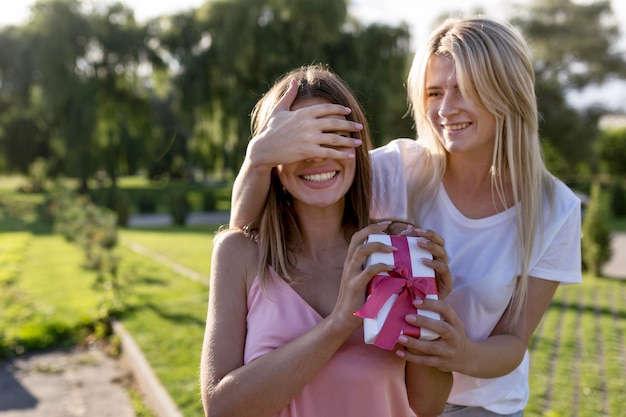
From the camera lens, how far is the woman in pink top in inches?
53.9

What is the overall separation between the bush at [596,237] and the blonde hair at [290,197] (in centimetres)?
1042

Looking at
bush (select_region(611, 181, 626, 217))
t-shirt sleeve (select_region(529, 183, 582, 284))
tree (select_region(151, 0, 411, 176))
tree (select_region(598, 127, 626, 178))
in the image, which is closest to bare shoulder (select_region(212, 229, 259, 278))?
t-shirt sleeve (select_region(529, 183, 582, 284))

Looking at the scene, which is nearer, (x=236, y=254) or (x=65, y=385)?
(x=236, y=254)

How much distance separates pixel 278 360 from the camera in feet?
4.49

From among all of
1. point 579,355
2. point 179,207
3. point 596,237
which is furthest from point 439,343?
point 179,207

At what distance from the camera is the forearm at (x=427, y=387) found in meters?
1.51

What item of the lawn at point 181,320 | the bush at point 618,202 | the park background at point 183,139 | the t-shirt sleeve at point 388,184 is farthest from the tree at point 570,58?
the t-shirt sleeve at point 388,184

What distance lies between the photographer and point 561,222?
1.72 meters

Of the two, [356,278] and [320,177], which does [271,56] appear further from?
[356,278]

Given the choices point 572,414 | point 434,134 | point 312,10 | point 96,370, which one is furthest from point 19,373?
point 312,10

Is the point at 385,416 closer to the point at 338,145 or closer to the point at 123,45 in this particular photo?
the point at 338,145

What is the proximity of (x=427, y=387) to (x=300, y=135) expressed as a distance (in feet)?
2.45

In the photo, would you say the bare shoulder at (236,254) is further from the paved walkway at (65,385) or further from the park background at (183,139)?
the paved walkway at (65,385)

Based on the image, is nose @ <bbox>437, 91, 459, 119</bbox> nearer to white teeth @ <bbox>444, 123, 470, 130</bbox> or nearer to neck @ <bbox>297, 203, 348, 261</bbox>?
white teeth @ <bbox>444, 123, 470, 130</bbox>
